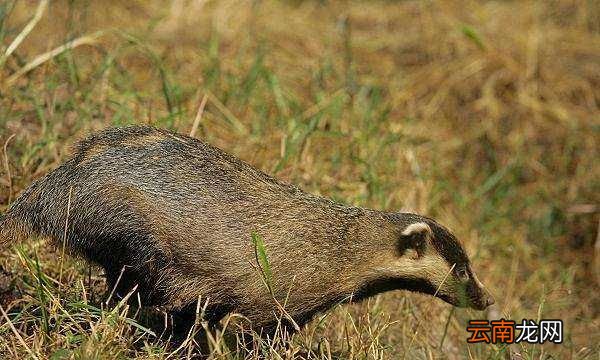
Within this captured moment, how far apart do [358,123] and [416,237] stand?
111 inches

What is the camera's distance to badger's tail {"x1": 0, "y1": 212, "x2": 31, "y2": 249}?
4484 mm

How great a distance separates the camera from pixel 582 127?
8.40 meters

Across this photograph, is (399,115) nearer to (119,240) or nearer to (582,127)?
(582,127)

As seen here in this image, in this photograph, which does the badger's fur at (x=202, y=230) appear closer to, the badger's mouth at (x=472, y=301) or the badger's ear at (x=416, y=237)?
the badger's ear at (x=416, y=237)

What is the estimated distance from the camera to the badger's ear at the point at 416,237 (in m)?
4.66

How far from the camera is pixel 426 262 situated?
4777 millimetres

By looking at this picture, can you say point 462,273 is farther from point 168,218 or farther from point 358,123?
point 358,123

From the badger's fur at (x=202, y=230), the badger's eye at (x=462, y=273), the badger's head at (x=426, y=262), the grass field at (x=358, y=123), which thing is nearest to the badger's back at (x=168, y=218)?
the badger's fur at (x=202, y=230)

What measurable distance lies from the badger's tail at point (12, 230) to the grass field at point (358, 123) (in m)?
0.11

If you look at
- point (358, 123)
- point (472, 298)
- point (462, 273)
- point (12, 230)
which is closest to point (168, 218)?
point (12, 230)

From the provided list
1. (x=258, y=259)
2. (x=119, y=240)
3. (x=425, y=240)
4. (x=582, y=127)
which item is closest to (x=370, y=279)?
(x=425, y=240)

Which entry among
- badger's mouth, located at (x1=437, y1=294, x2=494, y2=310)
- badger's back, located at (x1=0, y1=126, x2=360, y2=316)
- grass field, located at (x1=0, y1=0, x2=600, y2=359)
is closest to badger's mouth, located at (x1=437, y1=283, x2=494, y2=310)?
badger's mouth, located at (x1=437, y1=294, x2=494, y2=310)

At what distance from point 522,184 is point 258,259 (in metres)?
4.38

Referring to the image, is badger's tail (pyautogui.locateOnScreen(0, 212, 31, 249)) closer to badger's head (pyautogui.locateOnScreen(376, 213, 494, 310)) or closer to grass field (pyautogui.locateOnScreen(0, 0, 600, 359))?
grass field (pyautogui.locateOnScreen(0, 0, 600, 359))
